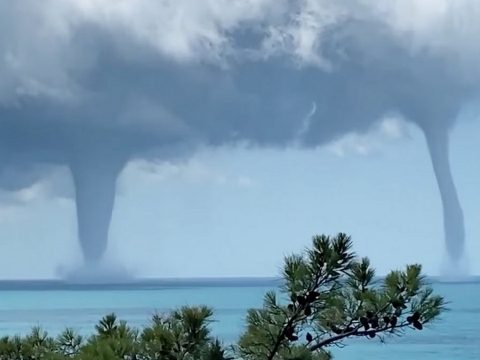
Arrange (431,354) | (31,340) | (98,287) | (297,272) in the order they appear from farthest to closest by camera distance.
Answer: (98,287), (431,354), (31,340), (297,272)

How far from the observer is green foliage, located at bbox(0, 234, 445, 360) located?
2426 millimetres

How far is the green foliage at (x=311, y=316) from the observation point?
7.96ft

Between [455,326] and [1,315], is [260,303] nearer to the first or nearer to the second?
[455,326]

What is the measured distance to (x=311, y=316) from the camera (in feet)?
8.03

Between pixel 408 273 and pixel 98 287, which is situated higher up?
pixel 98 287

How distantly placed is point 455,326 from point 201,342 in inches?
1393

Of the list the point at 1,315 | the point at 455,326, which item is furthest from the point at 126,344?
the point at 1,315

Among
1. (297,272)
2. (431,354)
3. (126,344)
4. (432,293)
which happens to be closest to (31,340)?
(126,344)

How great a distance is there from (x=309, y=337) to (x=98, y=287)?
93892 millimetres

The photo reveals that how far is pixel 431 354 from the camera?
27.4m

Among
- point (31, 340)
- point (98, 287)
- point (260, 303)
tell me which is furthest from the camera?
point (98, 287)

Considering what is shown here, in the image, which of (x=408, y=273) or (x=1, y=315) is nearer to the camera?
(x=408, y=273)

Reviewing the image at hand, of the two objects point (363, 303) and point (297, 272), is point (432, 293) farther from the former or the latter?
point (297, 272)

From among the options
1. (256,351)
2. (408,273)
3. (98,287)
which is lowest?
(256,351)
